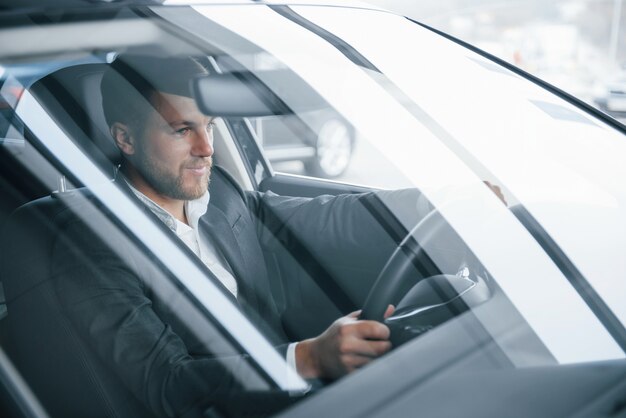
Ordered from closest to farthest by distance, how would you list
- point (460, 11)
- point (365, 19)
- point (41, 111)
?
point (41, 111), point (365, 19), point (460, 11)

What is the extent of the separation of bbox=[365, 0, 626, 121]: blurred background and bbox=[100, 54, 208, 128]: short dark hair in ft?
36.1

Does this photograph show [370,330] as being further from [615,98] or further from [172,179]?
[615,98]

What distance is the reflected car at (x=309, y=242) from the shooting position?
1.16 m

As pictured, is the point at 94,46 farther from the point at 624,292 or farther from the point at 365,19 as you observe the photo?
the point at 624,292

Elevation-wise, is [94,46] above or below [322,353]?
above

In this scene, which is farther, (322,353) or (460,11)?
(460,11)

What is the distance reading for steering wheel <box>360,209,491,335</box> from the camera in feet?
4.21

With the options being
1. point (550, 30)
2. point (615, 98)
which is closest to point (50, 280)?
point (615, 98)

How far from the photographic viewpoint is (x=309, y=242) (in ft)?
6.61

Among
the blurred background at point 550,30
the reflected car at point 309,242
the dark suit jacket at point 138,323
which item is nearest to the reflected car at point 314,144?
the reflected car at point 309,242

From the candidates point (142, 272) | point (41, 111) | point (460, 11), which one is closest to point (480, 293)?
point (142, 272)

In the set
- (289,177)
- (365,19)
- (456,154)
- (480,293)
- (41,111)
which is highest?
(41,111)

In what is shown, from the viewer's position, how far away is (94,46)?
4.80 feet

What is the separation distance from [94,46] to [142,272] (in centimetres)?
48
